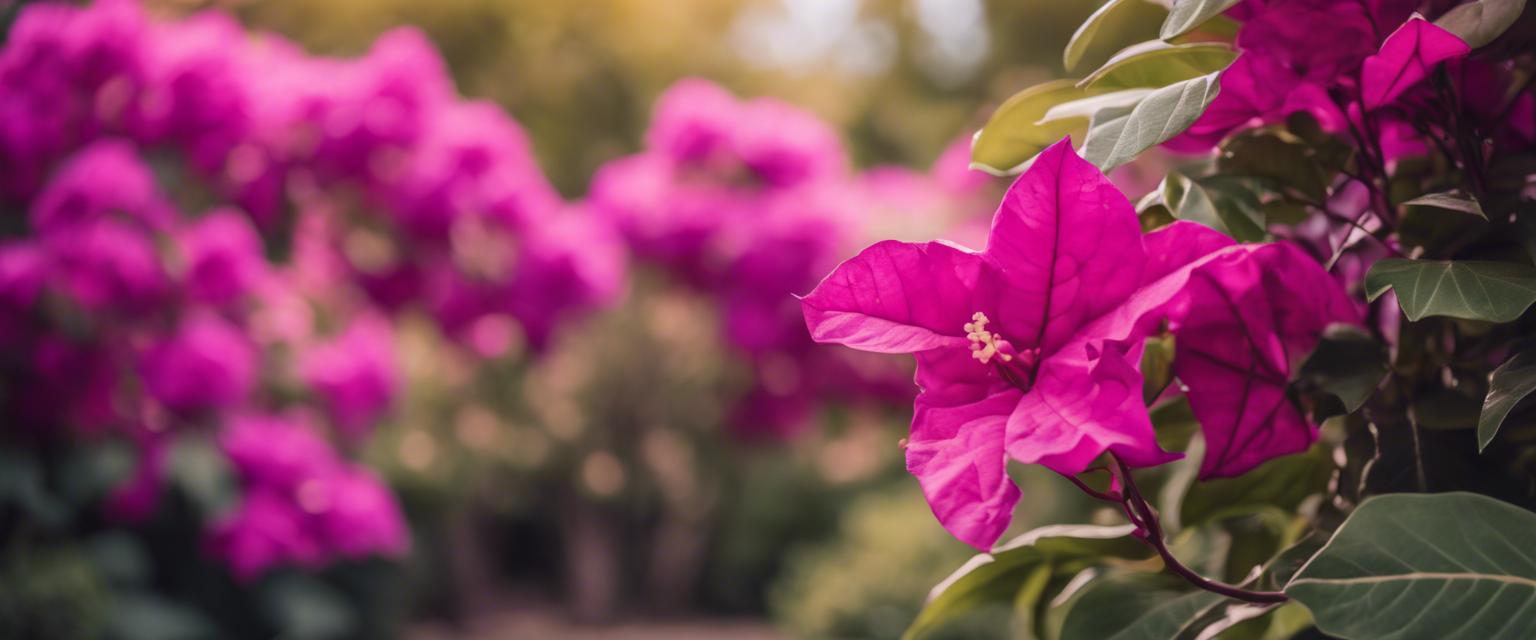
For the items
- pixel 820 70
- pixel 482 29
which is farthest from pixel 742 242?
pixel 820 70

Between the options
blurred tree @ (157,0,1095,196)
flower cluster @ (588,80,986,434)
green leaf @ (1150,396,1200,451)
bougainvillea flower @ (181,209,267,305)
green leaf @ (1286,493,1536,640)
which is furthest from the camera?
blurred tree @ (157,0,1095,196)

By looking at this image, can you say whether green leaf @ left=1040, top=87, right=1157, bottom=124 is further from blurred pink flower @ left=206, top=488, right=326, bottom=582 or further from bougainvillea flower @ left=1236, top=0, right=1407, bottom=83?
blurred pink flower @ left=206, top=488, right=326, bottom=582

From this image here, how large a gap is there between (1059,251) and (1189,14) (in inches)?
3.9

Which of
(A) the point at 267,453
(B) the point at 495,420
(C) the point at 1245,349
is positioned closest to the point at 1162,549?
(C) the point at 1245,349

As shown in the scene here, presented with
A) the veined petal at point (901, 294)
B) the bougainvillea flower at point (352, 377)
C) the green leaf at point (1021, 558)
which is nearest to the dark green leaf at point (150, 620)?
the bougainvillea flower at point (352, 377)

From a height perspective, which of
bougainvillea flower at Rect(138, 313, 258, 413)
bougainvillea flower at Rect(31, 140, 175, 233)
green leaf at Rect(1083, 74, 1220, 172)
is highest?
bougainvillea flower at Rect(31, 140, 175, 233)

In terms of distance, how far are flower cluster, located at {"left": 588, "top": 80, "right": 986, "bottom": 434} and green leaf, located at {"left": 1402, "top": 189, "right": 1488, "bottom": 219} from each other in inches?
95.7

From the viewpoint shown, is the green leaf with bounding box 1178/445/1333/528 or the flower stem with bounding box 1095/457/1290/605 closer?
the flower stem with bounding box 1095/457/1290/605

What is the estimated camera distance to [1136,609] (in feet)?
1.61

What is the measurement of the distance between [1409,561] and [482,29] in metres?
7.46

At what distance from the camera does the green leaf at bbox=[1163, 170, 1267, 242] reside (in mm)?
481

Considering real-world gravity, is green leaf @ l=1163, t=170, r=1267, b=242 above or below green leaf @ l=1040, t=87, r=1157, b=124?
below

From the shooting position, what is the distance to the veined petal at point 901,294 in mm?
424

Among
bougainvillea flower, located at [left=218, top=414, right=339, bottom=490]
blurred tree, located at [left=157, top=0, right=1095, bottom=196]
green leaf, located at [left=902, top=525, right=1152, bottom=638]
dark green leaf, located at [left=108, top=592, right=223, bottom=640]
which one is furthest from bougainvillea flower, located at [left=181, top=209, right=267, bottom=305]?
blurred tree, located at [left=157, top=0, right=1095, bottom=196]
